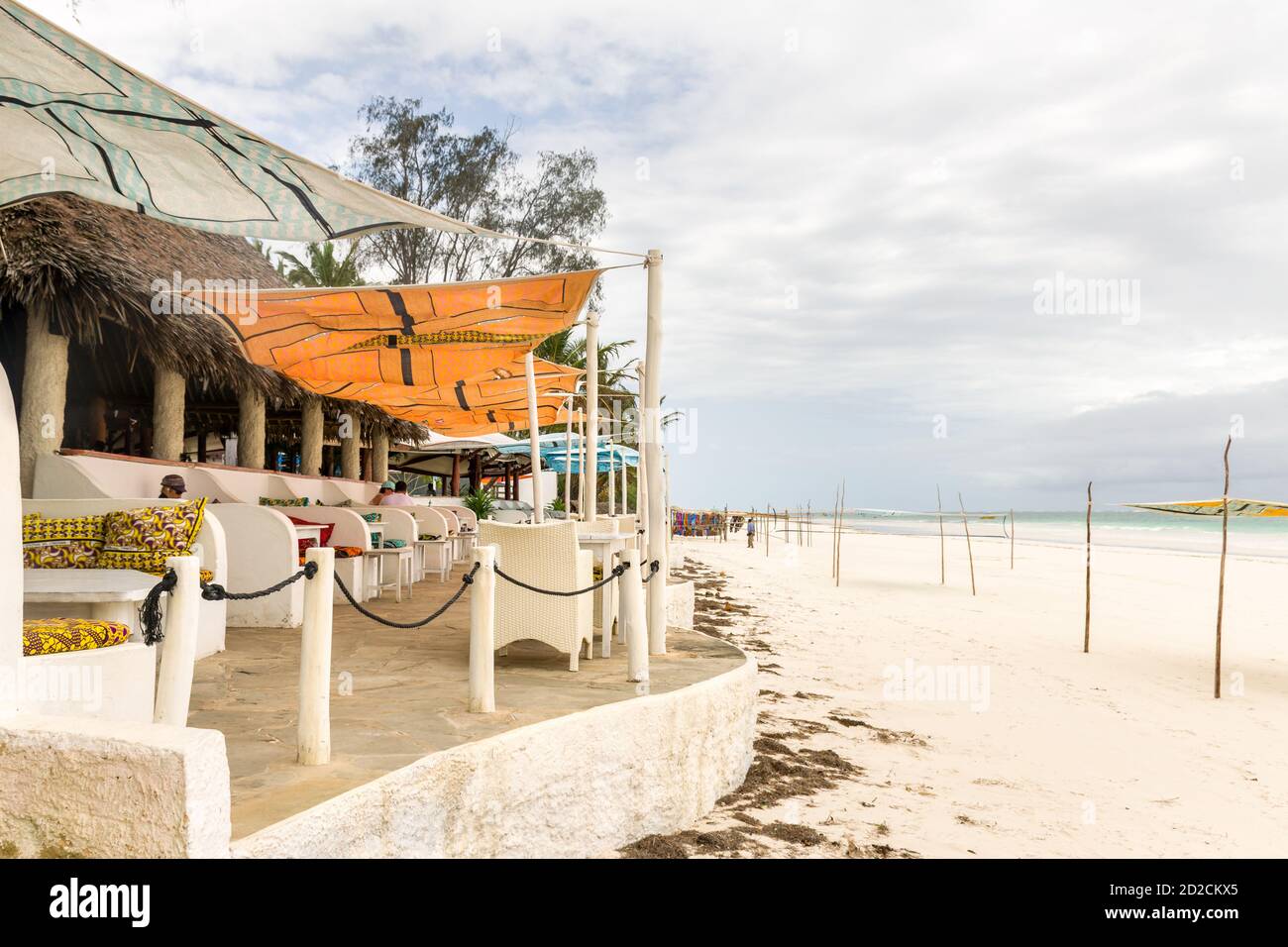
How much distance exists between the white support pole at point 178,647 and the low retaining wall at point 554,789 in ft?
2.07

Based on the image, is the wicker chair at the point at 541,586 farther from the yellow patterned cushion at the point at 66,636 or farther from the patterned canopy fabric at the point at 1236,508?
the patterned canopy fabric at the point at 1236,508

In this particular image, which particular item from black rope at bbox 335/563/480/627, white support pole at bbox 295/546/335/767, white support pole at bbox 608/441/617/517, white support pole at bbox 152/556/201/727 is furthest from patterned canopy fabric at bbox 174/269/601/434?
white support pole at bbox 608/441/617/517

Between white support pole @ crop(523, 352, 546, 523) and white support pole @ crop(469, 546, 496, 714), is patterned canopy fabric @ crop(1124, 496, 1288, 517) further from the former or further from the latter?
white support pole @ crop(469, 546, 496, 714)

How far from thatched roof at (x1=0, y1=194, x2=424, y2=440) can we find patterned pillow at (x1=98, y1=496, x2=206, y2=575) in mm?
2113

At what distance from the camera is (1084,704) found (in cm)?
815

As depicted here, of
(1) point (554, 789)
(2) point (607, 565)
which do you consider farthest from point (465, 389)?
(1) point (554, 789)

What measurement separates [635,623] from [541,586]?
72cm

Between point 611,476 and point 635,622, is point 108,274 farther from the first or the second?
point 611,476

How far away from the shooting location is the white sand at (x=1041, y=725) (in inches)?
182

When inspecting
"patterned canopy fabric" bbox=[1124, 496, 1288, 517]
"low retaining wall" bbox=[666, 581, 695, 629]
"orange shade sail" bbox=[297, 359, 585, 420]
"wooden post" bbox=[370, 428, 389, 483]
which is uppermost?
"orange shade sail" bbox=[297, 359, 585, 420]

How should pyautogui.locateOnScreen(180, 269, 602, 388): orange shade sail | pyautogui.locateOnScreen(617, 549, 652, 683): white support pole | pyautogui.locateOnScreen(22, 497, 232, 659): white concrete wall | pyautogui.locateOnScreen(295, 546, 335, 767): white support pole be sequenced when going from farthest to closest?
pyautogui.locateOnScreen(180, 269, 602, 388): orange shade sail
pyautogui.locateOnScreen(22, 497, 232, 659): white concrete wall
pyautogui.locateOnScreen(617, 549, 652, 683): white support pole
pyautogui.locateOnScreen(295, 546, 335, 767): white support pole

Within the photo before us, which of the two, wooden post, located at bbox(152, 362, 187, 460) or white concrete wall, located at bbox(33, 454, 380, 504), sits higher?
wooden post, located at bbox(152, 362, 187, 460)

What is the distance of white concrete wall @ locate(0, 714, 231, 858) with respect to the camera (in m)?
1.94

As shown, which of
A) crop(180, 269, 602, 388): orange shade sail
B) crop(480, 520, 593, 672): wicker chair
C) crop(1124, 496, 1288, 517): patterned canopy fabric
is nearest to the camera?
crop(480, 520, 593, 672): wicker chair
